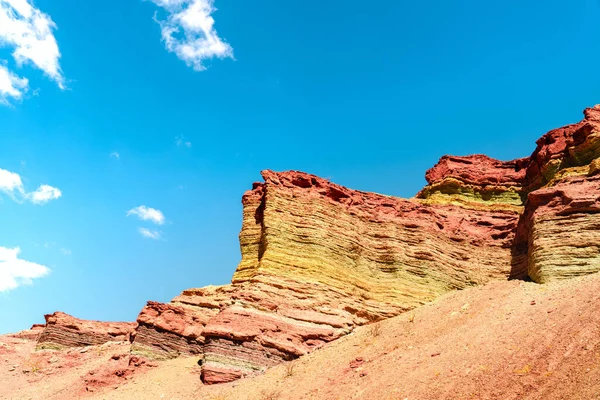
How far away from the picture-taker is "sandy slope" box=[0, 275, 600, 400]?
10.4 m

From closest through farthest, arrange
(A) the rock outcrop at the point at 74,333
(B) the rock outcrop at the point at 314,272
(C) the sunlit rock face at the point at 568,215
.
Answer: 1. (B) the rock outcrop at the point at 314,272
2. (C) the sunlit rock face at the point at 568,215
3. (A) the rock outcrop at the point at 74,333

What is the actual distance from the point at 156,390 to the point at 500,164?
2974 cm

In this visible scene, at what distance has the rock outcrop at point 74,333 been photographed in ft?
96.5

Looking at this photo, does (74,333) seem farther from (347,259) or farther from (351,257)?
(351,257)

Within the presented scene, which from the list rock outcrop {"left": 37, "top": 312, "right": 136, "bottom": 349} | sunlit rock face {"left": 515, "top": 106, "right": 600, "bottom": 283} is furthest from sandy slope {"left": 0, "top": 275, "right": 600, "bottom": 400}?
rock outcrop {"left": 37, "top": 312, "right": 136, "bottom": 349}

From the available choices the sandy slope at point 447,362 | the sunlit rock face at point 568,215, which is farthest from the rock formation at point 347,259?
the sandy slope at point 447,362

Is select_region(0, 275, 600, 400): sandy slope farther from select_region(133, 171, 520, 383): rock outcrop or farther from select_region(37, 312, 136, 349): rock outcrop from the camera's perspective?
select_region(37, 312, 136, 349): rock outcrop

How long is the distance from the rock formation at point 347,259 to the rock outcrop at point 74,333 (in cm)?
7

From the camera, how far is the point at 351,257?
23.9 meters

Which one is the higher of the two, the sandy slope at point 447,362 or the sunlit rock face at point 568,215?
the sunlit rock face at point 568,215

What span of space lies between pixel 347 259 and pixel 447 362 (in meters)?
11.2

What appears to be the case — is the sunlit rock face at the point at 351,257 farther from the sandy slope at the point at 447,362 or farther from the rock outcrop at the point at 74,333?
the rock outcrop at the point at 74,333

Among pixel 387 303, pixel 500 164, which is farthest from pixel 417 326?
pixel 500 164

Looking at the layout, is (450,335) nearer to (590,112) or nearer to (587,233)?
(587,233)
